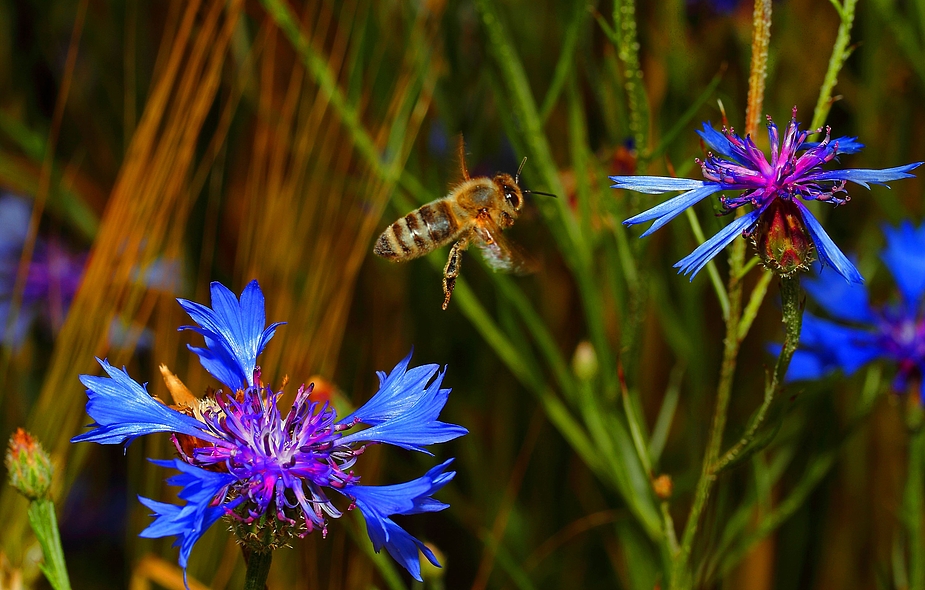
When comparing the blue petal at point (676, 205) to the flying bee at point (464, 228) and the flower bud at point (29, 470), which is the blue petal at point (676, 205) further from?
the flower bud at point (29, 470)

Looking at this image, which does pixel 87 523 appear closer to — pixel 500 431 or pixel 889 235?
pixel 500 431

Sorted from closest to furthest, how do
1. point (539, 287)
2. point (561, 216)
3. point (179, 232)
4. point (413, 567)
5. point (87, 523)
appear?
point (413, 567) → point (561, 216) → point (179, 232) → point (539, 287) → point (87, 523)

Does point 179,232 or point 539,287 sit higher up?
point 539,287

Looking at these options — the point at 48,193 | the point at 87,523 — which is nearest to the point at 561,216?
the point at 48,193

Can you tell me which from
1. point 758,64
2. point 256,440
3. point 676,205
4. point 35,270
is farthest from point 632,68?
point 35,270

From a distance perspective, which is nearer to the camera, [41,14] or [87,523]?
[41,14]
